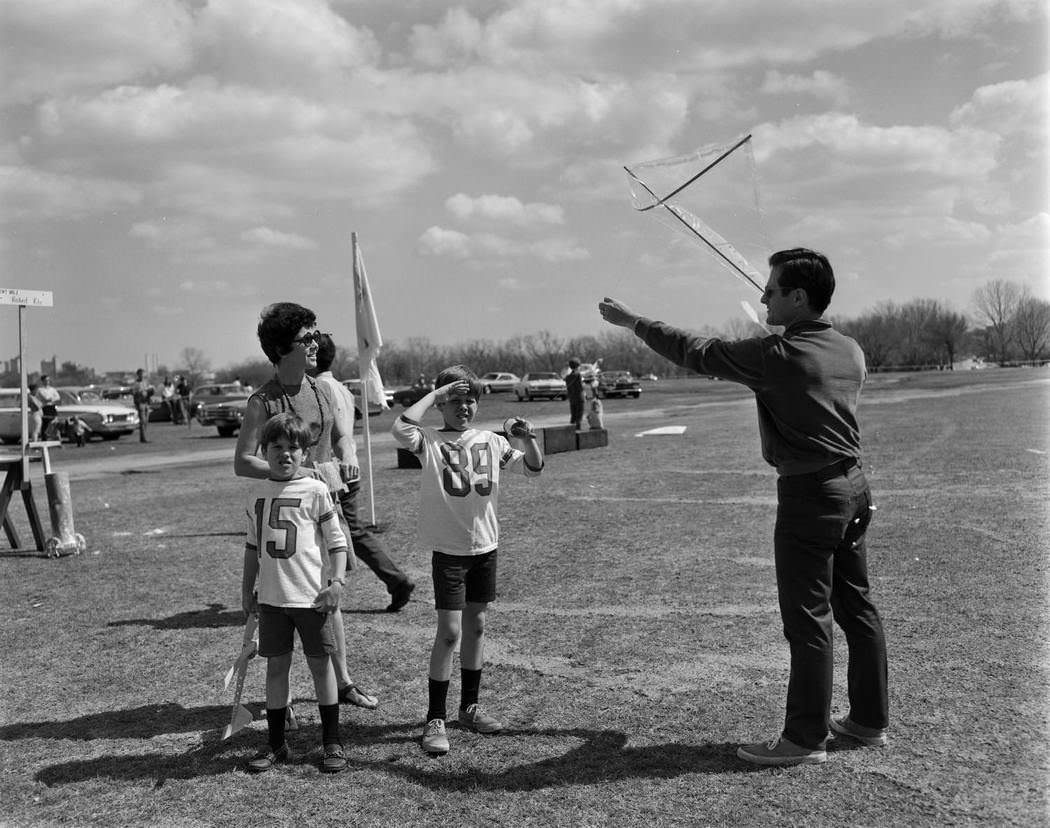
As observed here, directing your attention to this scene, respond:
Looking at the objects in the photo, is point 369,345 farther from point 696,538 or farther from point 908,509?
point 908,509

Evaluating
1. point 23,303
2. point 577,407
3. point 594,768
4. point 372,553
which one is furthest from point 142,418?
point 594,768

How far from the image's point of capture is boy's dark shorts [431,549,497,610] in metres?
4.08

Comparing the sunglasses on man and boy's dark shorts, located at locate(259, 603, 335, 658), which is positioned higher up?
the sunglasses on man

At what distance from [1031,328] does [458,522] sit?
10223cm

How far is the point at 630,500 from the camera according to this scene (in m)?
11.4

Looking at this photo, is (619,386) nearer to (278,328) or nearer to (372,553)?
(372,553)

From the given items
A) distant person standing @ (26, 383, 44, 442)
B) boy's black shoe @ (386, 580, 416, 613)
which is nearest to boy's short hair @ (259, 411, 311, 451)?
boy's black shoe @ (386, 580, 416, 613)

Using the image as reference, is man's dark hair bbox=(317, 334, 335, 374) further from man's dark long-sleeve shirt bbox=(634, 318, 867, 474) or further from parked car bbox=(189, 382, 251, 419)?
parked car bbox=(189, 382, 251, 419)

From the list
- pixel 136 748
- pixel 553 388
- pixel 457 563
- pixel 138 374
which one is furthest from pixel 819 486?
pixel 553 388

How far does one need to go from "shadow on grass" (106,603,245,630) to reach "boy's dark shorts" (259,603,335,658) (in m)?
2.53

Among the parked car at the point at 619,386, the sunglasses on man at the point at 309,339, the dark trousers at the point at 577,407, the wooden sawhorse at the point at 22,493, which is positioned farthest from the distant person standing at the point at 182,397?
the sunglasses on man at the point at 309,339

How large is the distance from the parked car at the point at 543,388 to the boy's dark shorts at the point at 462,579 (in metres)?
45.7

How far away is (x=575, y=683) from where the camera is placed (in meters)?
4.86

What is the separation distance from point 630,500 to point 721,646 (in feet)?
19.7
